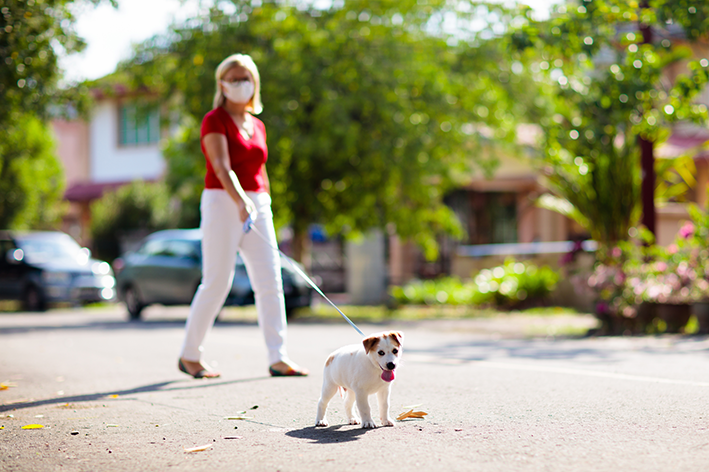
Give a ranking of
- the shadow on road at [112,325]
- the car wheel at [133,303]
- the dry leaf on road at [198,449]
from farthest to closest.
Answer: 1. the car wheel at [133,303]
2. the shadow on road at [112,325]
3. the dry leaf on road at [198,449]

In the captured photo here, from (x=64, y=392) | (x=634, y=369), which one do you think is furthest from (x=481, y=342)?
(x=64, y=392)

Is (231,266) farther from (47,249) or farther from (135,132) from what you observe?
(135,132)

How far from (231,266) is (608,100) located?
5845 millimetres

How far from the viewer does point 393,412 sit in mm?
4883

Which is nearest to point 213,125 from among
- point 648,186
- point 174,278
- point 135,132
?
point 648,186

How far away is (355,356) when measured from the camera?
14.0 ft

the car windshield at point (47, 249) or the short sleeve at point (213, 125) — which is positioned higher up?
the short sleeve at point (213, 125)

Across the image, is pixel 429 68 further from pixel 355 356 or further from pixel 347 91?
pixel 355 356

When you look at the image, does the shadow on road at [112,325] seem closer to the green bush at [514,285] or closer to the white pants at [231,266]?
the green bush at [514,285]

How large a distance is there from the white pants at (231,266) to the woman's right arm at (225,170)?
0.58 ft

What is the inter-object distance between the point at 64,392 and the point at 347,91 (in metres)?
9.48

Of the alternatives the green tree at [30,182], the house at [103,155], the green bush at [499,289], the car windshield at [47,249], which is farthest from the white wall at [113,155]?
the green bush at [499,289]

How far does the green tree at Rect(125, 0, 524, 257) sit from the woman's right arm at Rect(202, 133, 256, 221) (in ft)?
25.6

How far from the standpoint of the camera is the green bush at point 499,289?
1634 centimetres
